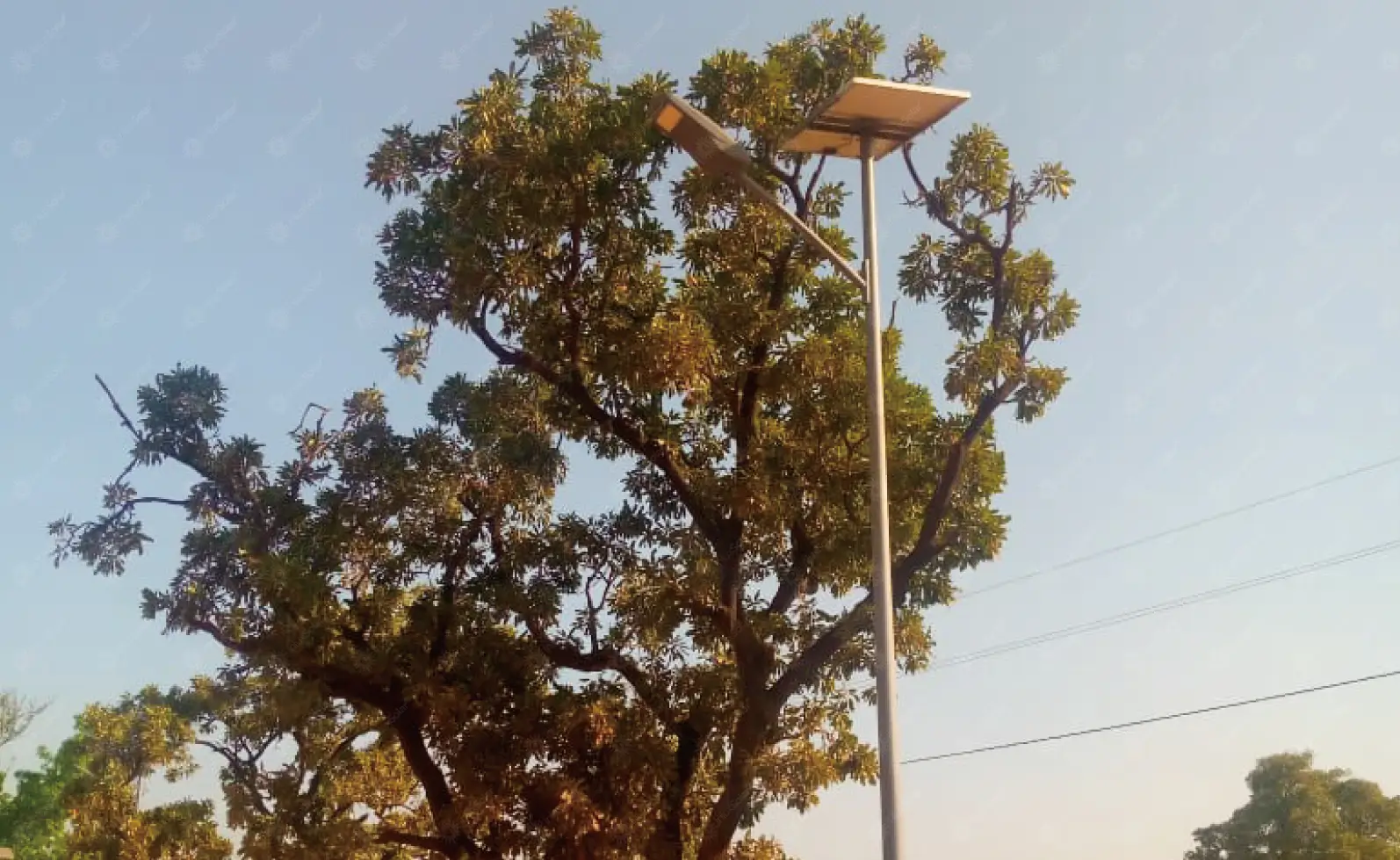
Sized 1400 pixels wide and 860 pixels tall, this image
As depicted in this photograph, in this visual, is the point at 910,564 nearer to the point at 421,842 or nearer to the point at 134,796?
the point at 421,842

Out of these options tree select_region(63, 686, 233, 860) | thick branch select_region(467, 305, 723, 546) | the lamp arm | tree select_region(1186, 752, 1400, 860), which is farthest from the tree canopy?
tree select_region(1186, 752, 1400, 860)

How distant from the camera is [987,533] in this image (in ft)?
50.7

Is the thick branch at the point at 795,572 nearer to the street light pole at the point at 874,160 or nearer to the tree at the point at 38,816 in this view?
the street light pole at the point at 874,160

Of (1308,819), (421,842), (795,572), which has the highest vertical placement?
(1308,819)

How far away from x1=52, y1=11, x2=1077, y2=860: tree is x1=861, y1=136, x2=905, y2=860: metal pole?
12.4 feet

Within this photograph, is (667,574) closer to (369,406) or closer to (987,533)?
(987,533)

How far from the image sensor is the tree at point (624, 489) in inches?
591

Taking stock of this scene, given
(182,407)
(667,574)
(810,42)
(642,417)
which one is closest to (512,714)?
(667,574)

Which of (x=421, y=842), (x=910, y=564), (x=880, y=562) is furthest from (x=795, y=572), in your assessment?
(x=880, y=562)

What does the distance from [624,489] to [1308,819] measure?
38206mm

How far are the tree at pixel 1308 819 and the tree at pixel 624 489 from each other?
34967 mm

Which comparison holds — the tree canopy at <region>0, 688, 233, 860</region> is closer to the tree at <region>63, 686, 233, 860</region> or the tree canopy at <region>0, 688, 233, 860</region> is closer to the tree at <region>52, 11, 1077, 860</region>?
the tree at <region>63, 686, 233, 860</region>

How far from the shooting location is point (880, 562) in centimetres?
946

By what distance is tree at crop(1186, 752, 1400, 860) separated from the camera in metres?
44.1
